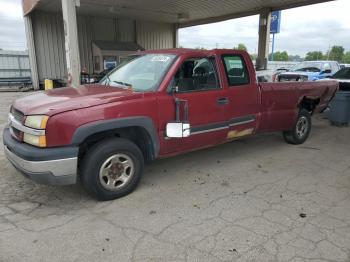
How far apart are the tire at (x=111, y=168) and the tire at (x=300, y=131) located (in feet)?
12.3

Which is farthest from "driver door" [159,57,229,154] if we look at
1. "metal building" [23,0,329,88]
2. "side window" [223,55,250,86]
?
"metal building" [23,0,329,88]

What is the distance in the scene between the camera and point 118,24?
20969 millimetres

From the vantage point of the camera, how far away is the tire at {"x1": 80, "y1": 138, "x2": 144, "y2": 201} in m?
3.63

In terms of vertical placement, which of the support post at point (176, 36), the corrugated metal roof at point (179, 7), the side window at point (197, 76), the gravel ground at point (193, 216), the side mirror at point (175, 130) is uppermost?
the corrugated metal roof at point (179, 7)

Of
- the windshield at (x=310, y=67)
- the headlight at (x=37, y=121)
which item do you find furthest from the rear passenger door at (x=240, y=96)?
the windshield at (x=310, y=67)

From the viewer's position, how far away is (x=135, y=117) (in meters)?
3.81

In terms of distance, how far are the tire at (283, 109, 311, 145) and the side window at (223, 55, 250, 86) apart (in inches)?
74.7

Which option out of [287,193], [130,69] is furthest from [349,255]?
[130,69]

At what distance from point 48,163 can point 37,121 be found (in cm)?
46

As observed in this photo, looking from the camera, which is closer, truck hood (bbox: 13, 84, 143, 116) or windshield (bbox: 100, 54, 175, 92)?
truck hood (bbox: 13, 84, 143, 116)

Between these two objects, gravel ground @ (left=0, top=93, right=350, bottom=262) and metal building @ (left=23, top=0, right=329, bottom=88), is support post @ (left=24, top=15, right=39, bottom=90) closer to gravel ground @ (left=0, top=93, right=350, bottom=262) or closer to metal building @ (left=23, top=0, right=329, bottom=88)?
metal building @ (left=23, top=0, right=329, bottom=88)

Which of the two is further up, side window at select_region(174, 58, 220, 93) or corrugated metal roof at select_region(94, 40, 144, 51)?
corrugated metal roof at select_region(94, 40, 144, 51)

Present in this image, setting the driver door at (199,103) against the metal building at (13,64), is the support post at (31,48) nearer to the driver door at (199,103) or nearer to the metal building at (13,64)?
the metal building at (13,64)

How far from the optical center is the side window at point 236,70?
16.3 feet
